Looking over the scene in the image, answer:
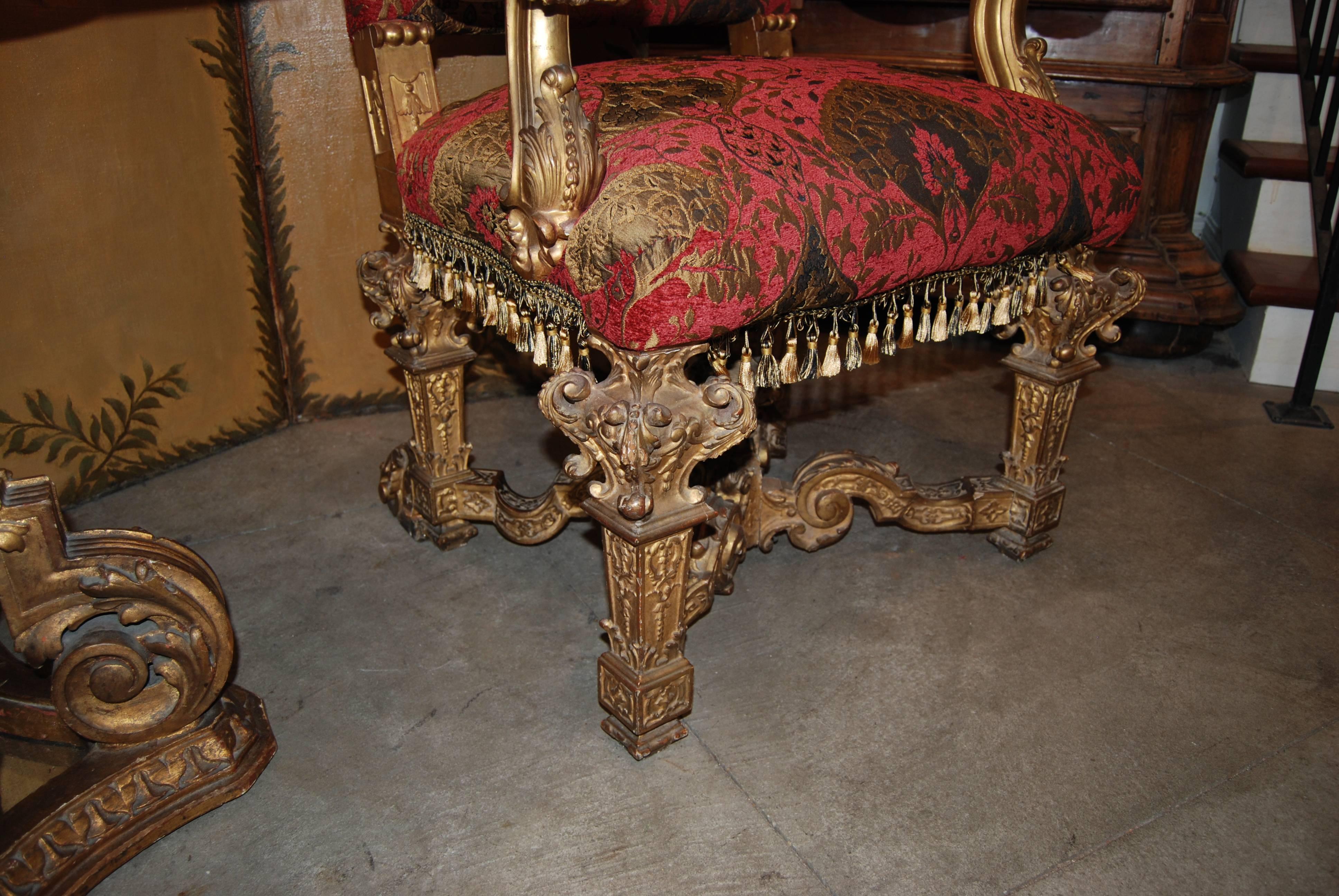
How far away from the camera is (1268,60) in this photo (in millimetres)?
2281

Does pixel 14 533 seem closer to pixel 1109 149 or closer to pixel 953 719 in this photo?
pixel 953 719

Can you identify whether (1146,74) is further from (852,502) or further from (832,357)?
(832,357)

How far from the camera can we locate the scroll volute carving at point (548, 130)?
0.92 metres

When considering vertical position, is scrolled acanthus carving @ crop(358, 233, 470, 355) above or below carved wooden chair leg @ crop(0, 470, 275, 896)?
above

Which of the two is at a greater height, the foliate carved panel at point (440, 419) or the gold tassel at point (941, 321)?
the gold tassel at point (941, 321)

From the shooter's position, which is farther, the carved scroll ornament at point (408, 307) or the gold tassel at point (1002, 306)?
the carved scroll ornament at point (408, 307)

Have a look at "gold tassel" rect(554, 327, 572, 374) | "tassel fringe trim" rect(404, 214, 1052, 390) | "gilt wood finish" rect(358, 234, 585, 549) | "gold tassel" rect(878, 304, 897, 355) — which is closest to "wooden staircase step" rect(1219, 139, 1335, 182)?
"tassel fringe trim" rect(404, 214, 1052, 390)

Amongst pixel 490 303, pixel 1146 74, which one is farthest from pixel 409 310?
pixel 1146 74

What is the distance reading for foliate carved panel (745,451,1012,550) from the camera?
1490mm

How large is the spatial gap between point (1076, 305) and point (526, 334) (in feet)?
2.48

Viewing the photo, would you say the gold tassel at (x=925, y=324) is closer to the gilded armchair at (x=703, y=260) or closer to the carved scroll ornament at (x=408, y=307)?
the gilded armchair at (x=703, y=260)

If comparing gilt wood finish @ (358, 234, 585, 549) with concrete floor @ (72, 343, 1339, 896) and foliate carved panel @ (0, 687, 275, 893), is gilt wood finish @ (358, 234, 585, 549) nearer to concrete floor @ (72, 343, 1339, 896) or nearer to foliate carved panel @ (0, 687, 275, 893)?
concrete floor @ (72, 343, 1339, 896)

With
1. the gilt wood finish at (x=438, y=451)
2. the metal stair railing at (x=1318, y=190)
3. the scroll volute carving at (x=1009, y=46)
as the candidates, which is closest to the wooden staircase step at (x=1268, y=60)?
the metal stair railing at (x=1318, y=190)

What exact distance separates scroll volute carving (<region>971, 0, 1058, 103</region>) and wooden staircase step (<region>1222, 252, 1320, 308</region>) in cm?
101
